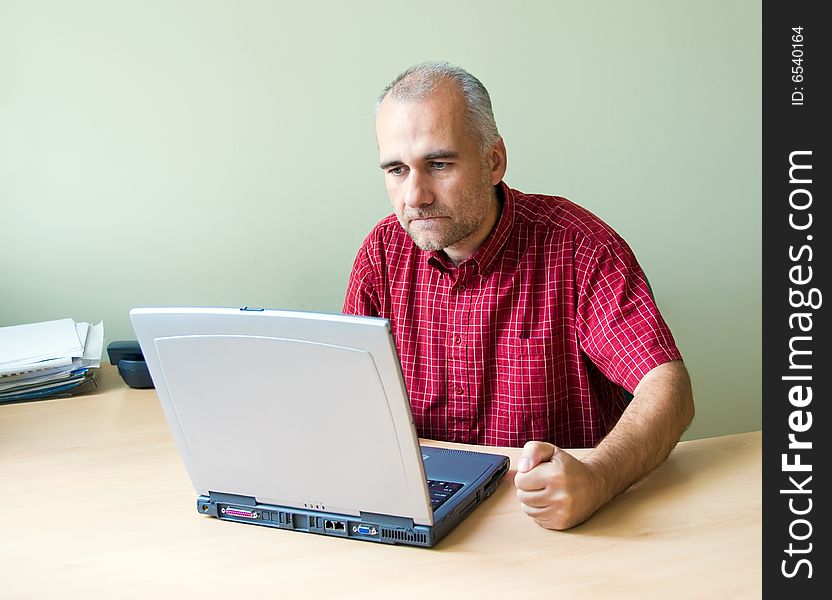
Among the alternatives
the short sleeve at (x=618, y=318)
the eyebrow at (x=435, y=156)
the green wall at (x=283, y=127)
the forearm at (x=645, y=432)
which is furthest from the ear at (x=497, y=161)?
the green wall at (x=283, y=127)

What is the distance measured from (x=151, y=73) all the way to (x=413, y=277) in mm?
901

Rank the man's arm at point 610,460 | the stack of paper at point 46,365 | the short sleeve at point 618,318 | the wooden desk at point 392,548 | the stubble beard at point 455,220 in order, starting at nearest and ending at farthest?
the wooden desk at point 392,548 → the man's arm at point 610,460 → the short sleeve at point 618,318 → the stubble beard at point 455,220 → the stack of paper at point 46,365

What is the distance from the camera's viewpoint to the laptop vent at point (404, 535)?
1162mm

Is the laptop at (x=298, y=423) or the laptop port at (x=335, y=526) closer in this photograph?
the laptop at (x=298, y=423)

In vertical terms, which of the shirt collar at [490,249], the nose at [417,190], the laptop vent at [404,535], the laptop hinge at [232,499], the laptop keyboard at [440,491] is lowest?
the laptop vent at [404,535]

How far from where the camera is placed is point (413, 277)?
1.80m

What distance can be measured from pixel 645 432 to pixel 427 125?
2.12ft

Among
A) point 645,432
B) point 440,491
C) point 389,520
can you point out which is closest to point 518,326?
point 645,432

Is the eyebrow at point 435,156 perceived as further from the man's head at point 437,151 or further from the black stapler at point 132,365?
the black stapler at point 132,365

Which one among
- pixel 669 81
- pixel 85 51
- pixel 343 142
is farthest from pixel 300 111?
pixel 669 81

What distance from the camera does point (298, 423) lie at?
3.75 ft

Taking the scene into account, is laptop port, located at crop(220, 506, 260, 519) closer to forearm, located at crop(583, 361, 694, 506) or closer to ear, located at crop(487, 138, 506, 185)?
forearm, located at crop(583, 361, 694, 506)

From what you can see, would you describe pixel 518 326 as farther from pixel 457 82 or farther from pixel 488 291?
pixel 457 82
